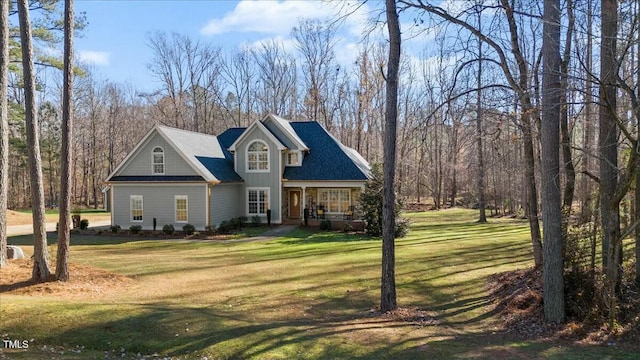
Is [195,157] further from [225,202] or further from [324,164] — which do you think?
[324,164]

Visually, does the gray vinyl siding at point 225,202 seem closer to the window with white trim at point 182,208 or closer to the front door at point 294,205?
the window with white trim at point 182,208

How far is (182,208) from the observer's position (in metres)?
24.3

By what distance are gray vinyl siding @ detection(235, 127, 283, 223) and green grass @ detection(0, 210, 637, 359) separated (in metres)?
8.53

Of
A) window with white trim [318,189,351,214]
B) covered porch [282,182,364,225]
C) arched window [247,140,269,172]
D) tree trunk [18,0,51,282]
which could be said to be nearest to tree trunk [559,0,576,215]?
tree trunk [18,0,51,282]

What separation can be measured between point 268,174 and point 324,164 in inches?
134

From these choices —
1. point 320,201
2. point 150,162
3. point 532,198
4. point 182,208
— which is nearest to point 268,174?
point 320,201

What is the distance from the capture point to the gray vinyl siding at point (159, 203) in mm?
23875

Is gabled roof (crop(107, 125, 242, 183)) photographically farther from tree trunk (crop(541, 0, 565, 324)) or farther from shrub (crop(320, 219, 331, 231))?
tree trunk (crop(541, 0, 565, 324))

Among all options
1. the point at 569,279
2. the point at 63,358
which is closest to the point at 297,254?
the point at 569,279

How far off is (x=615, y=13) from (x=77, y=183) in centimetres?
6124

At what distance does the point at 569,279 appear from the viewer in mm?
8867

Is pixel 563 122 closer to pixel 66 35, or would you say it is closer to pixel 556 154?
pixel 556 154

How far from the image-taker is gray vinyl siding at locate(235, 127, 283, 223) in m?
26.4

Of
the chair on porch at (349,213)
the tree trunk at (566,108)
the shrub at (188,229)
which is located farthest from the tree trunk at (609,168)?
the shrub at (188,229)
